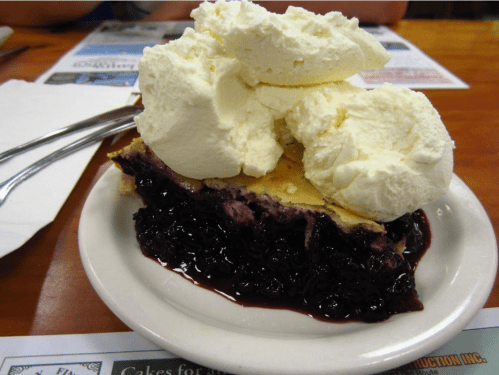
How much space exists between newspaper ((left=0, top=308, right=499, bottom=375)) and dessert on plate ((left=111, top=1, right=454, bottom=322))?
0.61 feet

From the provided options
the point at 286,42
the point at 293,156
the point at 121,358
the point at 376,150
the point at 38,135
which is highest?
the point at 286,42

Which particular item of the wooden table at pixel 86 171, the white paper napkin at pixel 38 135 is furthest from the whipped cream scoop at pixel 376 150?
the white paper napkin at pixel 38 135

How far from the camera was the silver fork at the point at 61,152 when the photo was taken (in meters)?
1.54

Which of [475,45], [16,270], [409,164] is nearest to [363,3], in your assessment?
[475,45]

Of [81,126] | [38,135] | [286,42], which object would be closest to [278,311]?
[286,42]

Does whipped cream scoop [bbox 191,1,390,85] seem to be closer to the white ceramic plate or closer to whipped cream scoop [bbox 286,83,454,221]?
whipped cream scoop [bbox 286,83,454,221]

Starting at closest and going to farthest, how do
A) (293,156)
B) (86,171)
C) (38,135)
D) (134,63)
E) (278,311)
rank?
(278,311), (293,156), (86,171), (38,135), (134,63)

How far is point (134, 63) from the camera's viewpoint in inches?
114

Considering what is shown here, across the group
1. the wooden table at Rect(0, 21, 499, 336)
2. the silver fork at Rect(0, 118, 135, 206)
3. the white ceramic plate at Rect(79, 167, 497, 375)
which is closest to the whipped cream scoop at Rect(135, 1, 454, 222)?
the white ceramic plate at Rect(79, 167, 497, 375)

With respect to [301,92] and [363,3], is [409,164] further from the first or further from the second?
[363,3]

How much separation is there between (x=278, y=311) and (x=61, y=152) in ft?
4.37

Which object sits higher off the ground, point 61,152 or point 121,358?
point 61,152

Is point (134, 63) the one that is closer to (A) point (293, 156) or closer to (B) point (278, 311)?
(A) point (293, 156)

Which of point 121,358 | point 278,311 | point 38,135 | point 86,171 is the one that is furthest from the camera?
point 38,135
